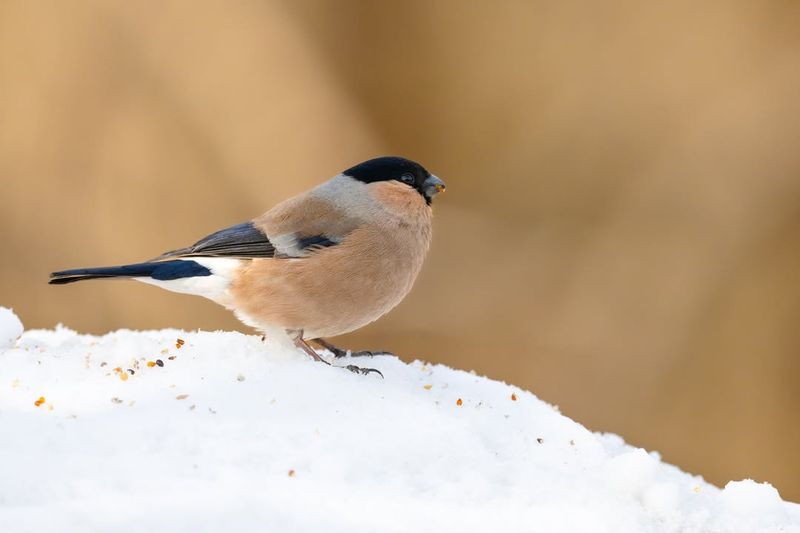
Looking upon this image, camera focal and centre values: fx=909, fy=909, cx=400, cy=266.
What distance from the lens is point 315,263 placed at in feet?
11.8

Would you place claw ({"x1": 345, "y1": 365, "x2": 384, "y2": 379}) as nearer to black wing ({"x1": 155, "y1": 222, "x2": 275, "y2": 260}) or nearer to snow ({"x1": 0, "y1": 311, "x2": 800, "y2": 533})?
snow ({"x1": 0, "y1": 311, "x2": 800, "y2": 533})

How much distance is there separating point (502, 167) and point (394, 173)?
254 centimetres

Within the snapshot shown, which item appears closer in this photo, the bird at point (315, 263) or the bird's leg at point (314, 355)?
the bird's leg at point (314, 355)

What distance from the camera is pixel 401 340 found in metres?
6.37

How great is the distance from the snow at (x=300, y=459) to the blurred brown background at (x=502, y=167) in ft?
10.6

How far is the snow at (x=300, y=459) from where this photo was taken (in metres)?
2.08

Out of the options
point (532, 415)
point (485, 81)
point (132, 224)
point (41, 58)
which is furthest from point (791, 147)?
point (41, 58)

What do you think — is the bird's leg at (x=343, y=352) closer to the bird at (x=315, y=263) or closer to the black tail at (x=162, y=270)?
the bird at (x=315, y=263)

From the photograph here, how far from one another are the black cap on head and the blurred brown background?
7.77 feet

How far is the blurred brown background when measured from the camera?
19.9ft

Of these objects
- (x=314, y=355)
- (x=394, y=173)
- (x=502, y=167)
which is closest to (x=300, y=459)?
(x=314, y=355)

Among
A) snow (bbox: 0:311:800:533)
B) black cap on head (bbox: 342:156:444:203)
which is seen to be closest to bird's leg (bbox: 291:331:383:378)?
snow (bbox: 0:311:800:533)

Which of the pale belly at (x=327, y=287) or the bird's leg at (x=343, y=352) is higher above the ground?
the pale belly at (x=327, y=287)

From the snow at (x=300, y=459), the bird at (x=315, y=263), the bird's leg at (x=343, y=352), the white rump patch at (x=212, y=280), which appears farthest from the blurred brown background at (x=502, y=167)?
the snow at (x=300, y=459)
